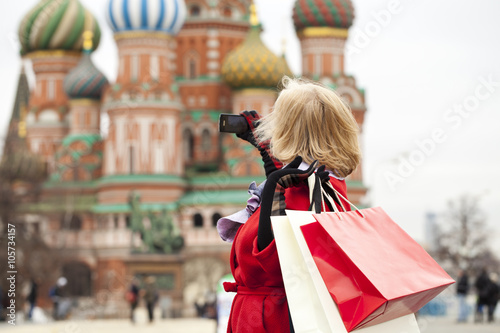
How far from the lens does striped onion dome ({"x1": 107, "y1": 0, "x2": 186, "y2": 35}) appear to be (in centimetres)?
3788

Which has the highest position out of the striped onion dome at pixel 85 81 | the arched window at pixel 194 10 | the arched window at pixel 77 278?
the arched window at pixel 194 10

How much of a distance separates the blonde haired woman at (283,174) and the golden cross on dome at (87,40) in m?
40.2

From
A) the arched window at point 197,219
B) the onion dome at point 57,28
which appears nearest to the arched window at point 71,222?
the arched window at point 197,219

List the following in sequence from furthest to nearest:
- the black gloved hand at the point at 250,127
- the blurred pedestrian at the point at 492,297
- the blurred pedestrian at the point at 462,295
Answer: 1. the blurred pedestrian at the point at 462,295
2. the blurred pedestrian at the point at 492,297
3. the black gloved hand at the point at 250,127

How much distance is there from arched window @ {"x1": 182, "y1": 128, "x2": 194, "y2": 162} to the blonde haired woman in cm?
3842

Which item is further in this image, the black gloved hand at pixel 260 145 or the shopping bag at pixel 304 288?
the black gloved hand at pixel 260 145

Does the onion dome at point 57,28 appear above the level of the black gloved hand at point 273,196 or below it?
above

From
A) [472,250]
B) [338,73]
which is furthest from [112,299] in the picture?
[472,250]

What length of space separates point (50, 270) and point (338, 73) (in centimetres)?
1447

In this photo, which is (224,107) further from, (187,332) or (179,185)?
(187,332)

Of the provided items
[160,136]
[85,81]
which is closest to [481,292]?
[160,136]

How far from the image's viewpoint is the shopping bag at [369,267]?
2.89m

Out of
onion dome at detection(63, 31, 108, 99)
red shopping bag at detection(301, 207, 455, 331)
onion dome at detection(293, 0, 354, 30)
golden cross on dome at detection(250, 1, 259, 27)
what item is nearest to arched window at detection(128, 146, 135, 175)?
onion dome at detection(63, 31, 108, 99)

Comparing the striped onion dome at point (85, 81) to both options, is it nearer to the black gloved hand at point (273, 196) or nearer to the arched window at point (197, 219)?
the arched window at point (197, 219)
